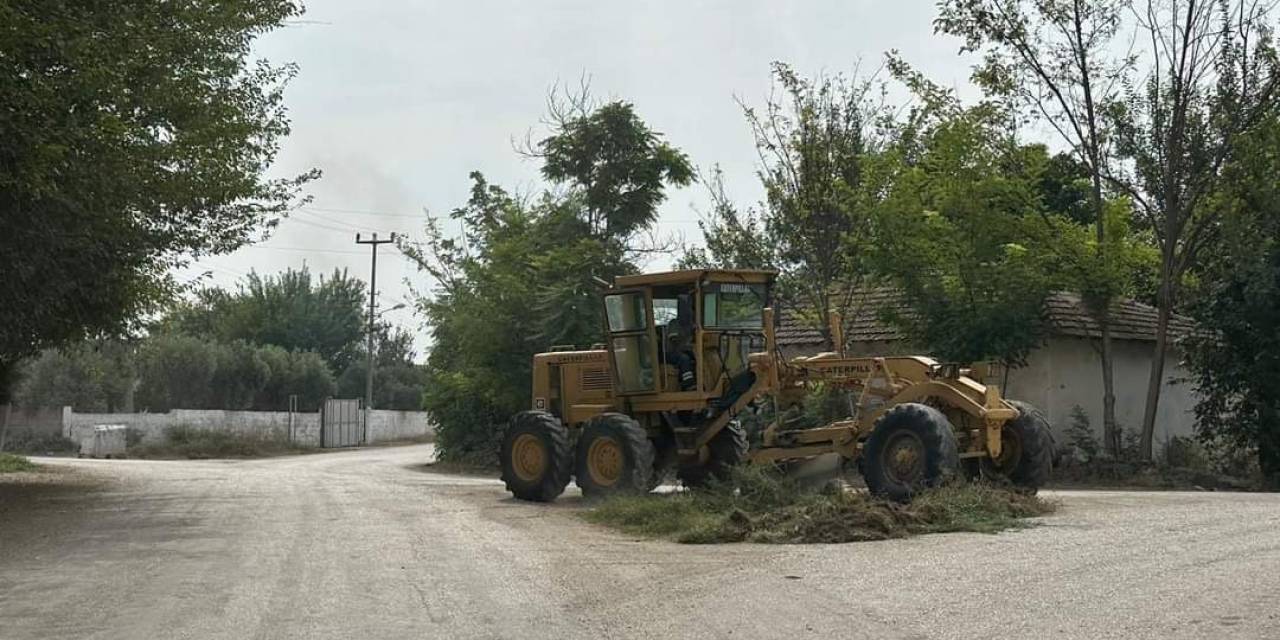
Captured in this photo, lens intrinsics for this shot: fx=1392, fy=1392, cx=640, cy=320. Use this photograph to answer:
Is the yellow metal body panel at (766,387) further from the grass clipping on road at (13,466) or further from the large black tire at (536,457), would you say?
the grass clipping on road at (13,466)

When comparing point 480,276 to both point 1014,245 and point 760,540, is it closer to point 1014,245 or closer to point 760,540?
point 1014,245

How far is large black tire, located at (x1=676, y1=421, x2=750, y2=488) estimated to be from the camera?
18734 mm

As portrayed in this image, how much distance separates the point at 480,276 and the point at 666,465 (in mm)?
14608

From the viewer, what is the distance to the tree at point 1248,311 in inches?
990

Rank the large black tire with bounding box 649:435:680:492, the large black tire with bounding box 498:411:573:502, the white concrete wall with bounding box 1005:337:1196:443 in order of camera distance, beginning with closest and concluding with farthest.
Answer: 1. the large black tire with bounding box 649:435:680:492
2. the large black tire with bounding box 498:411:573:502
3. the white concrete wall with bounding box 1005:337:1196:443

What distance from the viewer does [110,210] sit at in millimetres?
16812

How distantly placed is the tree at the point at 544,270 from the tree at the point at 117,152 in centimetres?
993

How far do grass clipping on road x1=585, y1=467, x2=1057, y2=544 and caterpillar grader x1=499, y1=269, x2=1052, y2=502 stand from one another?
2.11 ft

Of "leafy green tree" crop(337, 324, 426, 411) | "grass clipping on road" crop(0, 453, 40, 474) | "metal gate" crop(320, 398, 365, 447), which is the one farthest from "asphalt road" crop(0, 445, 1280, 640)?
"leafy green tree" crop(337, 324, 426, 411)

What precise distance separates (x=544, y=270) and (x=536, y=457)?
12.0 meters

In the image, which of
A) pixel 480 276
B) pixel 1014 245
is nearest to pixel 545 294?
pixel 480 276

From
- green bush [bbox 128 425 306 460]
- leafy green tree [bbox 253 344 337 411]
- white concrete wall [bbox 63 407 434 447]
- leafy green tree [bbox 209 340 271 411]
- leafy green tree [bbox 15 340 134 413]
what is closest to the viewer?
green bush [bbox 128 425 306 460]

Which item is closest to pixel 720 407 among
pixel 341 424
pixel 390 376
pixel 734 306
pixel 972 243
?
pixel 734 306

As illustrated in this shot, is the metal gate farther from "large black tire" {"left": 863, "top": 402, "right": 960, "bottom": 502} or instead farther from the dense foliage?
"large black tire" {"left": 863, "top": 402, "right": 960, "bottom": 502}
